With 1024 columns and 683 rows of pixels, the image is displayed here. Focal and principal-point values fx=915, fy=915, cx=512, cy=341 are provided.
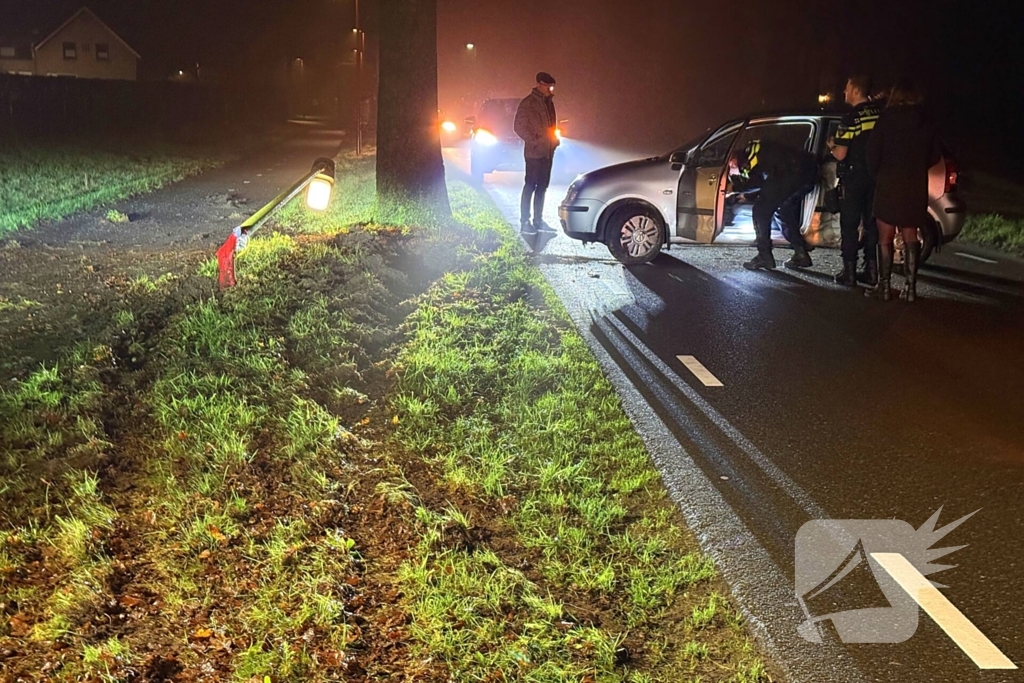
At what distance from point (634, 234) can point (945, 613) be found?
23.5 ft

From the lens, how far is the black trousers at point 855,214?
896 centimetres

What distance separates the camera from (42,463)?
4.41 m

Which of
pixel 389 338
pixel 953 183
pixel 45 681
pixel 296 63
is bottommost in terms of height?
pixel 45 681

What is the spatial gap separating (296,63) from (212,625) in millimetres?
71495

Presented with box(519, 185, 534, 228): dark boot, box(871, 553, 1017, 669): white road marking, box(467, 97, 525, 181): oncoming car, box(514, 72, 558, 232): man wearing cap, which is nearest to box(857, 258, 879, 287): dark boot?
box(514, 72, 558, 232): man wearing cap

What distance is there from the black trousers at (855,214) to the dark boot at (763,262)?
0.87 m

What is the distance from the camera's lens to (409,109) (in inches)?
447

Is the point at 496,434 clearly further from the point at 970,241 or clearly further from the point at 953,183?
the point at 970,241

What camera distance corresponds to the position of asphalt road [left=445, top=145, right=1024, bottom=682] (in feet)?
11.8

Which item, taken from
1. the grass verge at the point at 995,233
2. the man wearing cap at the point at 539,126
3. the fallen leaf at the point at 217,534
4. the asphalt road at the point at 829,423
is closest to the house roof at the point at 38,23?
the man wearing cap at the point at 539,126

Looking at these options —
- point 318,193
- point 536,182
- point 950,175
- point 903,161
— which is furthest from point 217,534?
point 536,182

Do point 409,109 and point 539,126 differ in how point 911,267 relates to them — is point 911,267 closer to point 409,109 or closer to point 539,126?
point 539,126

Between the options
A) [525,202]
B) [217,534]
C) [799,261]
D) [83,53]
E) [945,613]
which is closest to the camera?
[945,613]

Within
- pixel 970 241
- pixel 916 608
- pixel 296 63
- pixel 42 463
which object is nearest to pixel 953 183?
pixel 970 241
